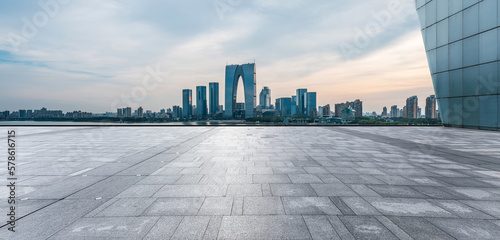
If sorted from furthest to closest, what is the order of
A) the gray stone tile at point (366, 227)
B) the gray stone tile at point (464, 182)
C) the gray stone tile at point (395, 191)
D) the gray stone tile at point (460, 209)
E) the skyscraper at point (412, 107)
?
the skyscraper at point (412, 107), the gray stone tile at point (464, 182), the gray stone tile at point (395, 191), the gray stone tile at point (460, 209), the gray stone tile at point (366, 227)

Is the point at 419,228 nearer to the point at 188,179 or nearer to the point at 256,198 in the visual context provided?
the point at 256,198

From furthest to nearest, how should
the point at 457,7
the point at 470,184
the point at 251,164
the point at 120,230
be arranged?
the point at 457,7 < the point at 251,164 < the point at 470,184 < the point at 120,230

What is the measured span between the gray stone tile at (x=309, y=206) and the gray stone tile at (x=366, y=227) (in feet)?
1.26

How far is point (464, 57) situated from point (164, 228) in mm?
35083

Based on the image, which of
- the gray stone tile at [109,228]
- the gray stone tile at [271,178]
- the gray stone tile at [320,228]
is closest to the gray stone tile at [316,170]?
the gray stone tile at [271,178]

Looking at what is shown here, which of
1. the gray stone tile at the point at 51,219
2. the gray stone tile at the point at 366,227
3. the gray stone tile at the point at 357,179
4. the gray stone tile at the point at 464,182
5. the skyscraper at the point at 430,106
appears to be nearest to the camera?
the gray stone tile at the point at 366,227

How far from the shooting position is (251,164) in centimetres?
980

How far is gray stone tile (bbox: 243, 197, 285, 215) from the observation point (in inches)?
205

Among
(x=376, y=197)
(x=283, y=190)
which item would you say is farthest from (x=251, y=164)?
(x=376, y=197)

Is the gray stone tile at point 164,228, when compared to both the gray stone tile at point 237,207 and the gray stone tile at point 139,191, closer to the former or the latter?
the gray stone tile at point 237,207

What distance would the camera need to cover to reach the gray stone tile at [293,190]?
6.30 metres

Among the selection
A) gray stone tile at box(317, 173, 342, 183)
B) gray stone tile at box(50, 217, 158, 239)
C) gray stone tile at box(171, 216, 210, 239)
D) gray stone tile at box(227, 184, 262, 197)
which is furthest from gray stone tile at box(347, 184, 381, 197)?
gray stone tile at box(50, 217, 158, 239)

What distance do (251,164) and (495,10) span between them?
30572 mm

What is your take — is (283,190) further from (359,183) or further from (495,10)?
(495,10)
